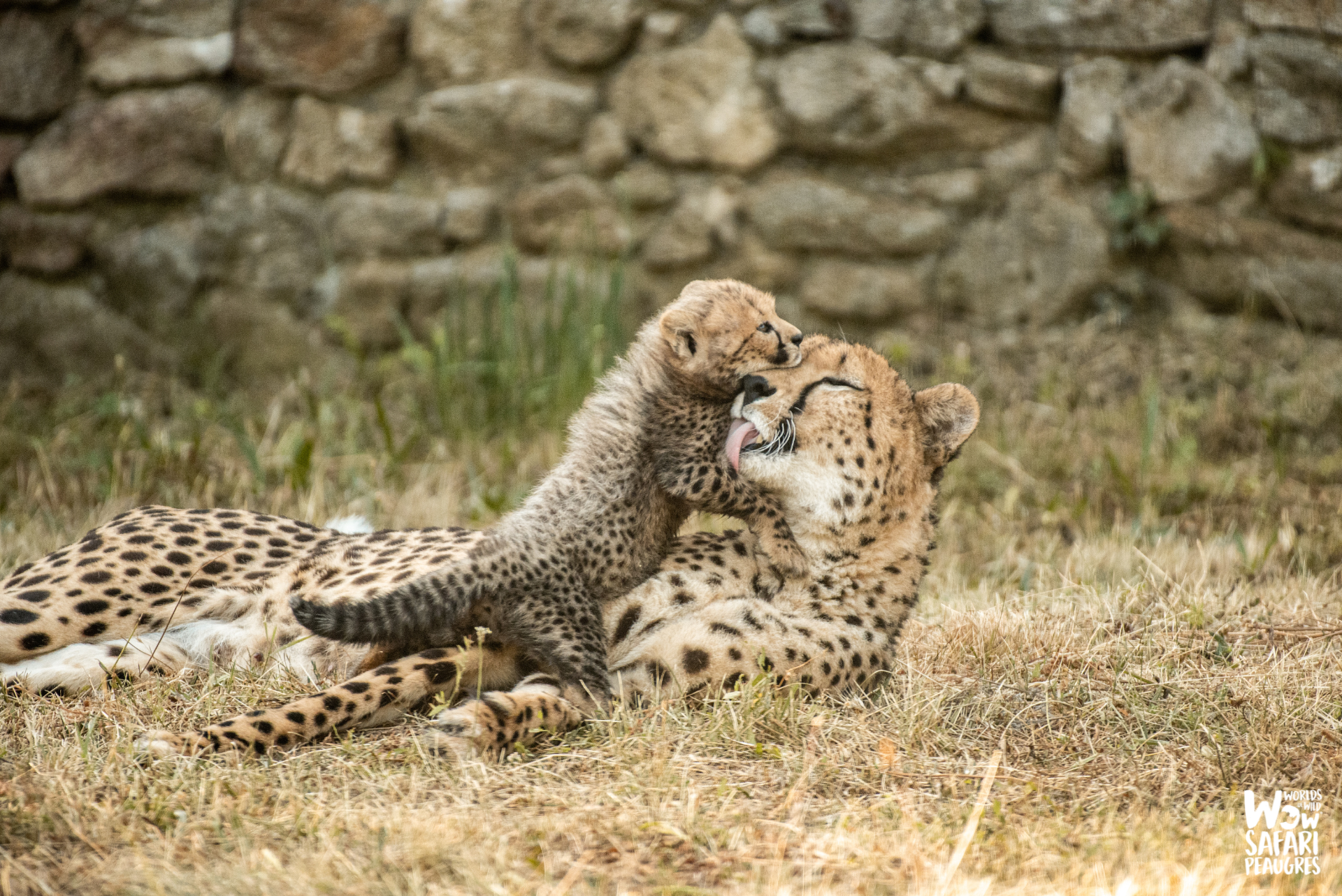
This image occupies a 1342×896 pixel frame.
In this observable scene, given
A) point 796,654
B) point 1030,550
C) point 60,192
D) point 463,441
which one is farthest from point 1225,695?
point 60,192

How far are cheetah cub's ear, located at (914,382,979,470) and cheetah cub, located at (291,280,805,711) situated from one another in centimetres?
27

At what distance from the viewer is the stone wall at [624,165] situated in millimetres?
4516

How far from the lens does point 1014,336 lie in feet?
15.7

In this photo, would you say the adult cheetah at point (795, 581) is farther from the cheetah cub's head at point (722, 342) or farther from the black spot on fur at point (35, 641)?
the black spot on fur at point (35, 641)

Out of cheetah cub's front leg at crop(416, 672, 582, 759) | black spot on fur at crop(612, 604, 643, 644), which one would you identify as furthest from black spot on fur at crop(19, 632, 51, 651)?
black spot on fur at crop(612, 604, 643, 644)

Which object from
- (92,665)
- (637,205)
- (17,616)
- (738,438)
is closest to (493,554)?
(738,438)

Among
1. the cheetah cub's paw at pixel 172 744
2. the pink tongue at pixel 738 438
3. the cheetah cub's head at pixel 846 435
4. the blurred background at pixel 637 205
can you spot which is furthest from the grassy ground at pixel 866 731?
the pink tongue at pixel 738 438

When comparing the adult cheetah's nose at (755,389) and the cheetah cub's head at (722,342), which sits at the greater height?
the cheetah cub's head at (722,342)

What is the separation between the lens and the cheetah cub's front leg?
6.64ft

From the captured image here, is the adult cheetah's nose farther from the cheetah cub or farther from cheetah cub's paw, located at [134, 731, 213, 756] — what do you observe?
cheetah cub's paw, located at [134, 731, 213, 756]

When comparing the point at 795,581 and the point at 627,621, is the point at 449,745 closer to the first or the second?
the point at 627,621

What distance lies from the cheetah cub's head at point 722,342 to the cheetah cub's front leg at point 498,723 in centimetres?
72

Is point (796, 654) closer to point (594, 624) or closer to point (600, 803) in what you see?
point (594, 624)

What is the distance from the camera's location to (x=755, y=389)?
252 centimetres
